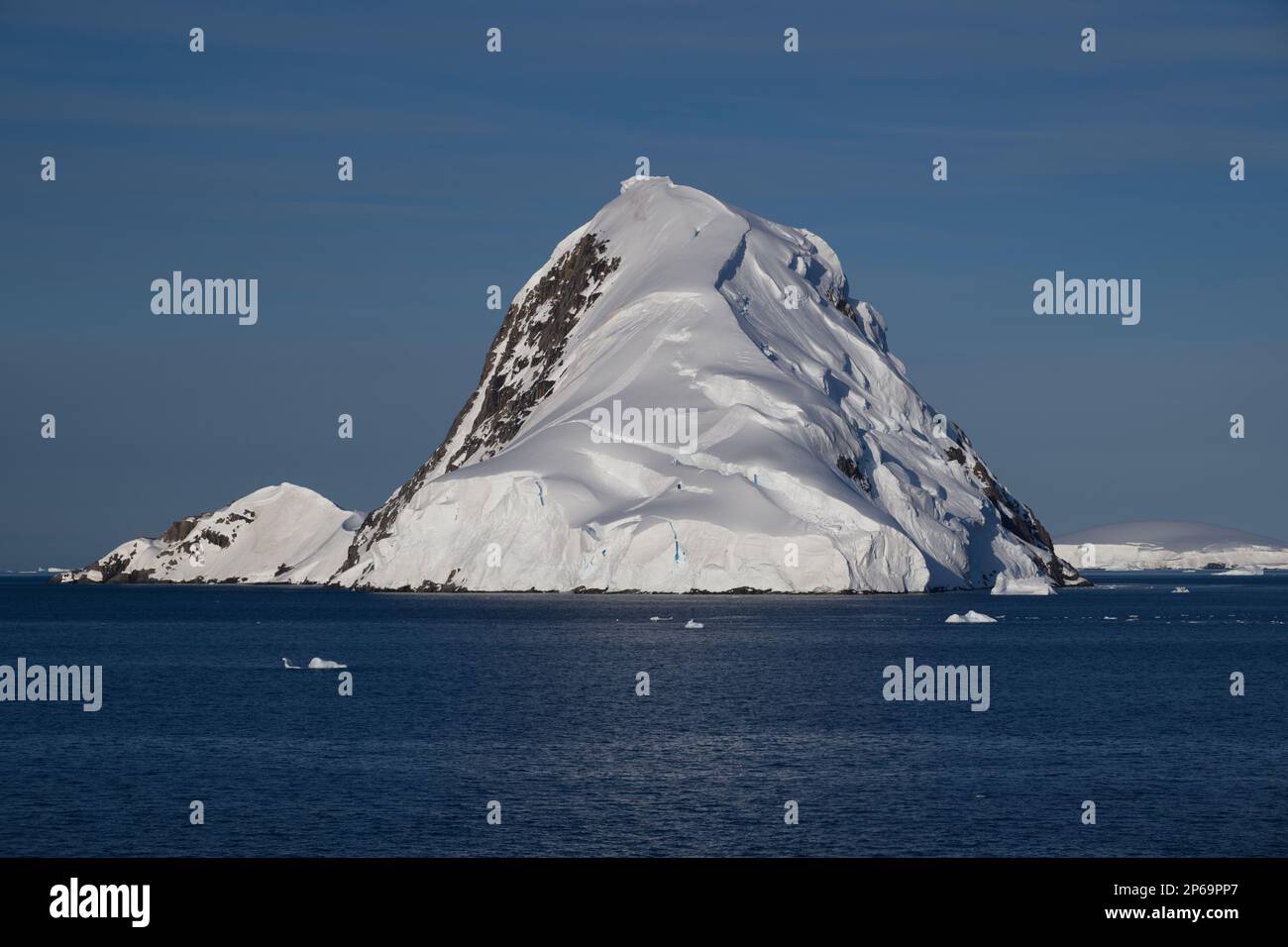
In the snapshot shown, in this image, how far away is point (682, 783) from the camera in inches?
1508

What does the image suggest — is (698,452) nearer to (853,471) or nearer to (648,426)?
(648,426)

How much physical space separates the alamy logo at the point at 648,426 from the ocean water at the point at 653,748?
165ft

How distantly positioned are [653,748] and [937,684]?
20.6m

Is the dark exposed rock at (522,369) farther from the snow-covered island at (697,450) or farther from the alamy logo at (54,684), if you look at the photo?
the alamy logo at (54,684)

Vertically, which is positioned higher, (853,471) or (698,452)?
(698,452)

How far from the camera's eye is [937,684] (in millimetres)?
61844

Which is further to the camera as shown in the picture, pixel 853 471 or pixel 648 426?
pixel 853 471

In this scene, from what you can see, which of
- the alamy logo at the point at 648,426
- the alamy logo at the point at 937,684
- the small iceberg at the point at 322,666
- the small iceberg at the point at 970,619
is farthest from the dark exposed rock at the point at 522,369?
the alamy logo at the point at 937,684

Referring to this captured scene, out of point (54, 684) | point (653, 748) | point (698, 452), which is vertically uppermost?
point (698, 452)

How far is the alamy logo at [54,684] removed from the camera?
2335 inches
